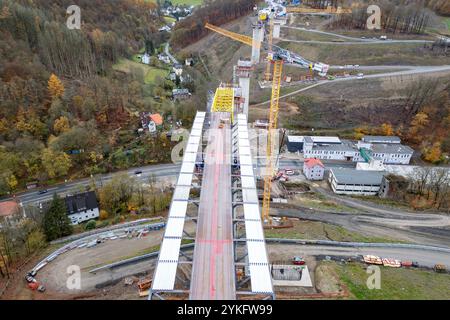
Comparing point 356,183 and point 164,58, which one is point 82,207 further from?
point 164,58

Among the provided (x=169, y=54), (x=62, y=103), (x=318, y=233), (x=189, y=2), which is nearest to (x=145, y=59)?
(x=169, y=54)

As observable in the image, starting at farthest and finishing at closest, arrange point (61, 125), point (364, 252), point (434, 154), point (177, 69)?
point (177, 69) < point (434, 154) < point (61, 125) < point (364, 252)

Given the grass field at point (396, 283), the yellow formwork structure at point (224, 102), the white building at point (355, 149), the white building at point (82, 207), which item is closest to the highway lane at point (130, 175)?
the white building at point (355, 149)

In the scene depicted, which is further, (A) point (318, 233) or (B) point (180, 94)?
(B) point (180, 94)

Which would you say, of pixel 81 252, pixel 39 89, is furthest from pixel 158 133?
pixel 81 252

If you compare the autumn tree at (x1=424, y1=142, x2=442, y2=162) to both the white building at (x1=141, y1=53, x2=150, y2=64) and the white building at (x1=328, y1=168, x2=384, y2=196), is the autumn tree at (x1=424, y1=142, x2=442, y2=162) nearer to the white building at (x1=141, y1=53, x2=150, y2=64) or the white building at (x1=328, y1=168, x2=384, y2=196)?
the white building at (x1=328, y1=168, x2=384, y2=196)

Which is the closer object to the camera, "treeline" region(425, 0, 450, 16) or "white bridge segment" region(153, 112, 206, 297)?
"white bridge segment" region(153, 112, 206, 297)

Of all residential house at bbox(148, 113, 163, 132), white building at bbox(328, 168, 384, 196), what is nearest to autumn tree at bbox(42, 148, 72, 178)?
residential house at bbox(148, 113, 163, 132)

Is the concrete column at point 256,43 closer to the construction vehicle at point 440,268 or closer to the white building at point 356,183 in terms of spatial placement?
the white building at point 356,183
